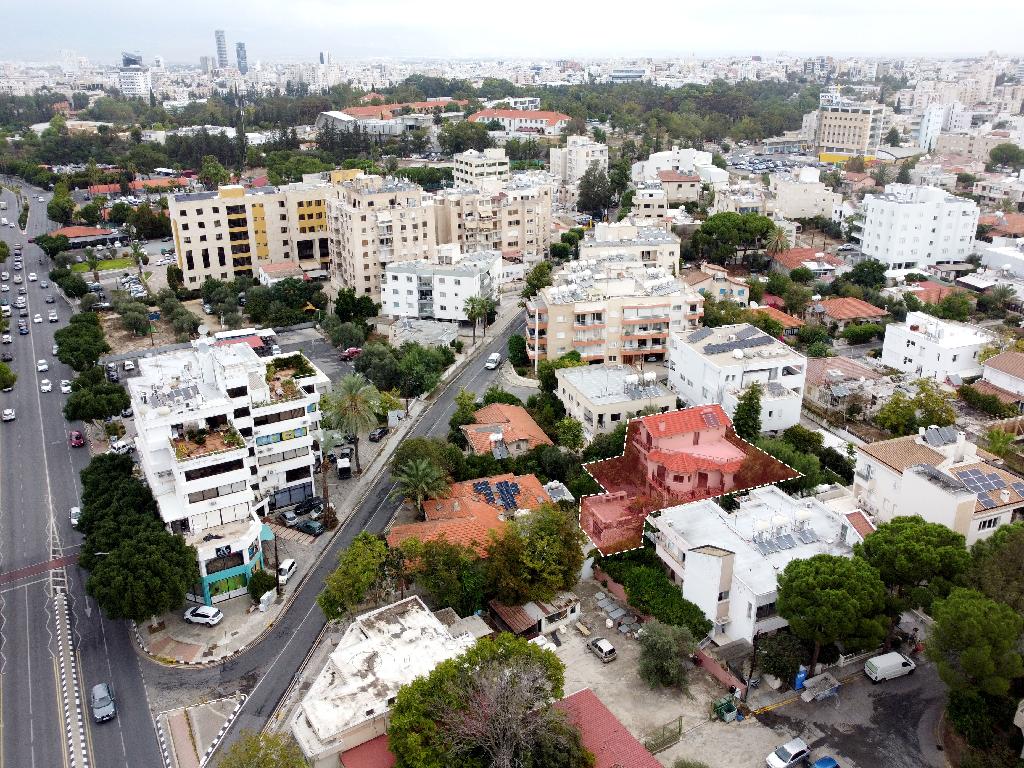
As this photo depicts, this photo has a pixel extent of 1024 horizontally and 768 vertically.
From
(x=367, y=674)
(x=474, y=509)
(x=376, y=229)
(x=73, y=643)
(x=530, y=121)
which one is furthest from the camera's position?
(x=530, y=121)

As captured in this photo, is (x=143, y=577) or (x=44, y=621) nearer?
(x=143, y=577)

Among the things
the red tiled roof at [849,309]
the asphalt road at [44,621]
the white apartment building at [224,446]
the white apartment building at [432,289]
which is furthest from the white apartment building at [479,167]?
the white apartment building at [224,446]

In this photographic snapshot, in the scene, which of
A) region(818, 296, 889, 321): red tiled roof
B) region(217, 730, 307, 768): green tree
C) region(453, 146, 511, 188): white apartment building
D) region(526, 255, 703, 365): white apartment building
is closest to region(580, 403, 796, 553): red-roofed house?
region(526, 255, 703, 365): white apartment building

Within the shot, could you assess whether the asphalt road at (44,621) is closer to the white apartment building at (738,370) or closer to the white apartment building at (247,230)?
the white apartment building at (247,230)

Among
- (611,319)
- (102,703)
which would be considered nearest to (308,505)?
(102,703)

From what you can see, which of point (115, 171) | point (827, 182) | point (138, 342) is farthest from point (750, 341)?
point (115, 171)

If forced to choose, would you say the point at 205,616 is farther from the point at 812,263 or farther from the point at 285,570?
the point at 812,263

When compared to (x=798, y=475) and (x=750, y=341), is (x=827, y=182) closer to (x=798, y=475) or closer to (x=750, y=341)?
(x=750, y=341)
